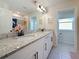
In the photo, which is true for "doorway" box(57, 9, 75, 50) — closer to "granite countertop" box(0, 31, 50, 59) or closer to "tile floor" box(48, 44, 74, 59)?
"tile floor" box(48, 44, 74, 59)

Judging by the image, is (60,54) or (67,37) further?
(67,37)

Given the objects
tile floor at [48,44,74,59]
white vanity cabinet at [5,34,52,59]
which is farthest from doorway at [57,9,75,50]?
white vanity cabinet at [5,34,52,59]

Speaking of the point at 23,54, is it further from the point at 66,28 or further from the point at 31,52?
the point at 66,28

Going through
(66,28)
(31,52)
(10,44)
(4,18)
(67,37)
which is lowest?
(67,37)

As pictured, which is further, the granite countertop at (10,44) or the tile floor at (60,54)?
the tile floor at (60,54)

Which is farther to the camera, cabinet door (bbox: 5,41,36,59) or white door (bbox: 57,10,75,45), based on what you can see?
white door (bbox: 57,10,75,45)

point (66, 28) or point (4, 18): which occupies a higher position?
point (4, 18)

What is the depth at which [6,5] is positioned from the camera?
5.74 feet

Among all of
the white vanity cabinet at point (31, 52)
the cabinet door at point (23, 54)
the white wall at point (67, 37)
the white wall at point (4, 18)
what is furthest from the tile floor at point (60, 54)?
the cabinet door at point (23, 54)

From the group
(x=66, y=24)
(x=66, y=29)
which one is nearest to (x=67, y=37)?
(x=66, y=29)

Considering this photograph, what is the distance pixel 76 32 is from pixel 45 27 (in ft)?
5.26

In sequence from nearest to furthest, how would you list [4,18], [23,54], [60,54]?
[23,54] → [4,18] → [60,54]

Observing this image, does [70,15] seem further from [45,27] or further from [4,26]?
[4,26]

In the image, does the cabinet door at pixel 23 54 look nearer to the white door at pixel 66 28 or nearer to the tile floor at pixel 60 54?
the tile floor at pixel 60 54
